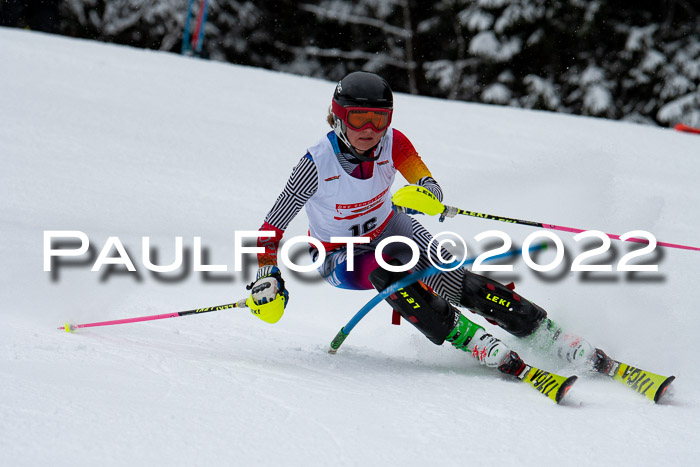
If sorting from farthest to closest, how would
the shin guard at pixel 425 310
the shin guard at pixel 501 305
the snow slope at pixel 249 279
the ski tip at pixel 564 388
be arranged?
the shin guard at pixel 501 305, the shin guard at pixel 425 310, the ski tip at pixel 564 388, the snow slope at pixel 249 279

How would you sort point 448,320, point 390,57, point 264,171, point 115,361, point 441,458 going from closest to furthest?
1. point 441,458
2. point 115,361
3. point 448,320
4. point 264,171
5. point 390,57

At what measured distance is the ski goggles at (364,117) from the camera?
9.58ft

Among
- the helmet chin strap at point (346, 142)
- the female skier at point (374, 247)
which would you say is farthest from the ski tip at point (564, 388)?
the helmet chin strap at point (346, 142)

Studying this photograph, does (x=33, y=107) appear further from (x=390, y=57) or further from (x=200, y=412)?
(x=390, y=57)

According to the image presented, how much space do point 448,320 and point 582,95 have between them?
12.0 metres

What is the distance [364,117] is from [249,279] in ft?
7.17

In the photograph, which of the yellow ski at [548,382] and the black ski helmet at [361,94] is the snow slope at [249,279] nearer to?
the yellow ski at [548,382]

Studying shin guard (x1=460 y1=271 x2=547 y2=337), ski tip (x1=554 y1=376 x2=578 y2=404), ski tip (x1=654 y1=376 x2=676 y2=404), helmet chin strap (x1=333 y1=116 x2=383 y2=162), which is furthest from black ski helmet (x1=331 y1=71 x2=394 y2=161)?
ski tip (x1=654 y1=376 x2=676 y2=404)

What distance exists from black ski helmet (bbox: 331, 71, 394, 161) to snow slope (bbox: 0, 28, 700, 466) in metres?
1.05

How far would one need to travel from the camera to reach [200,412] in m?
2.06

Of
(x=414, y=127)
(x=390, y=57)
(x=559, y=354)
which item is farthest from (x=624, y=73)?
(x=559, y=354)

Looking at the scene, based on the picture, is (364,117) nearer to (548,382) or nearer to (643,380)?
(548,382)

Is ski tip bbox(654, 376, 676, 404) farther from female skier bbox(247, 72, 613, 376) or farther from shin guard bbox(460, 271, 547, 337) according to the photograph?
shin guard bbox(460, 271, 547, 337)

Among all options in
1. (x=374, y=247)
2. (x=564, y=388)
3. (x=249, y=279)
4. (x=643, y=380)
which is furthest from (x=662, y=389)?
(x=249, y=279)
